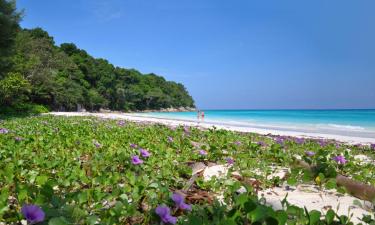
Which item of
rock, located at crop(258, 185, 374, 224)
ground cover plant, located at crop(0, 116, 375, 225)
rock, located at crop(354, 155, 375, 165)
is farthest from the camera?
rock, located at crop(354, 155, 375, 165)

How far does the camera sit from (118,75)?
77438mm

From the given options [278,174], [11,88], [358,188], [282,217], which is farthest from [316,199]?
[11,88]

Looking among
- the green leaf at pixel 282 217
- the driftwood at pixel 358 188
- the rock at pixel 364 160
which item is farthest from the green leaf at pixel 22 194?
the rock at pixel 364 160

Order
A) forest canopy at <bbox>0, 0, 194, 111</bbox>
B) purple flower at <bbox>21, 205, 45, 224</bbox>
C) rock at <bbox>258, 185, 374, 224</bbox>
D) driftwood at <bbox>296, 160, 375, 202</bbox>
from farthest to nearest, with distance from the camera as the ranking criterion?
forest canopy at <bbox>0, 0, 194, 111</bbox> < driftwood at <bbox>296, 160, 375, 202</bbox> < rock at <bbox>258, 185, 374, 224</bbox> < purple flower at <bbox>21, 205, 45, 224</bbox>

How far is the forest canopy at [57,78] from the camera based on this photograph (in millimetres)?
18438

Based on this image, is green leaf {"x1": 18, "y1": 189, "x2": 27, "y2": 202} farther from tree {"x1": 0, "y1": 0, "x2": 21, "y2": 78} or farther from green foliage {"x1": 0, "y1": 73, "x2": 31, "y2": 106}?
green foliage {"x1": 0, "y1": 73, "x2": 31, "y2": 106}

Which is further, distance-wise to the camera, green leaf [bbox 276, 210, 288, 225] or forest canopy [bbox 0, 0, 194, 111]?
forest canopy [bbox 0, 0, 194, 111]

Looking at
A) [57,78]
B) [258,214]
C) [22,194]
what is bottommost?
[22,194]

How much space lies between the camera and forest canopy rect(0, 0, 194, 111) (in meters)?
18.4

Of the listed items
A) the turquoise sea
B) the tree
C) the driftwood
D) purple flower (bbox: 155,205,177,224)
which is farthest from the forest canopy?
purple flower (bbox: 155,205,177,224)

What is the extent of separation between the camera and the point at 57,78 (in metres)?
41.9

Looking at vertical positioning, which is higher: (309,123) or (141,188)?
(309,123)

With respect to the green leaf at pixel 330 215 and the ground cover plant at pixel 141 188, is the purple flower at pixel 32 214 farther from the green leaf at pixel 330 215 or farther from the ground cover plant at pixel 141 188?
the green leaf at pixel 330 215

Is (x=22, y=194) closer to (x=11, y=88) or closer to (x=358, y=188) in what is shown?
(x=358, y=188)
